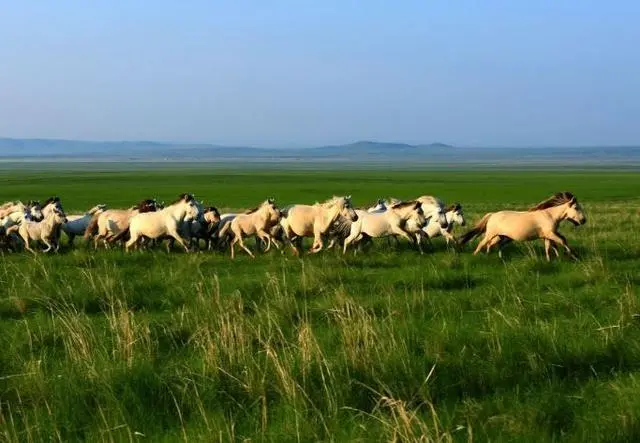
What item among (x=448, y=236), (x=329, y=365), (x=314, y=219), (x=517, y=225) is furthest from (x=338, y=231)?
(x=329, y=365)

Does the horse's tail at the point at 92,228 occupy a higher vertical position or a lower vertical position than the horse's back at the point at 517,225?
lower

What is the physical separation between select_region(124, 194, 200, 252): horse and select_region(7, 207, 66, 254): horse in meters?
1.90

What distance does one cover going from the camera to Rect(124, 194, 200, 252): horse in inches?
687

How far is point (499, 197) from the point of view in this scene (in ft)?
167

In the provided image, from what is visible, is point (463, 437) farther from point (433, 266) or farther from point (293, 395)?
point (433, 266)

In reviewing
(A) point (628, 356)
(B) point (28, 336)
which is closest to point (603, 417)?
(A) point (628, 356)

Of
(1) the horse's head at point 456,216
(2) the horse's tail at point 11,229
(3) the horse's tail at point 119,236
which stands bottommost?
(3) the horse's tail at point 119,236

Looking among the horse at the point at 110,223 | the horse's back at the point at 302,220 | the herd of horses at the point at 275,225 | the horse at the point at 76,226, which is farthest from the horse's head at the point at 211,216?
the horse at the point at 76,226

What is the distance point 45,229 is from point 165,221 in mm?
3278

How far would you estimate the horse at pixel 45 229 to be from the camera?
18.1 m

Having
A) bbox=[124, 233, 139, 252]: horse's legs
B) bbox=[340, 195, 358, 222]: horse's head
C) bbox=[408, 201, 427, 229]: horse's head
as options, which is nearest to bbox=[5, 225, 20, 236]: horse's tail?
bbox=[124, 233, 139, 252]: horse's legs

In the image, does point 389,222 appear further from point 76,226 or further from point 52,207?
point 76,226

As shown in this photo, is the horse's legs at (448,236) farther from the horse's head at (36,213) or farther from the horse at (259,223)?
the horse's head at (36,213)

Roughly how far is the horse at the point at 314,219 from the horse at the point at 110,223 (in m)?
4.19
